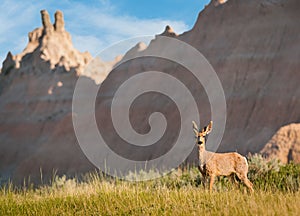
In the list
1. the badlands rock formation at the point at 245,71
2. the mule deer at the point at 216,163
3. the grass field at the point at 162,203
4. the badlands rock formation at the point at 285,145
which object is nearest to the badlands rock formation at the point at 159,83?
the badlands rock formation at the point at 245,71

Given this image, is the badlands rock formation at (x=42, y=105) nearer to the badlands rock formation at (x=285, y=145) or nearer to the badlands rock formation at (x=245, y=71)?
the badlands rock formation at (x=245, y=71)

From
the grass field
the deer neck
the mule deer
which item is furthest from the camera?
the deer neck

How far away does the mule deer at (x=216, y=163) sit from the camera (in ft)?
27.7

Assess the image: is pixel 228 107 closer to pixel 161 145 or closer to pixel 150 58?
pixel 161 145

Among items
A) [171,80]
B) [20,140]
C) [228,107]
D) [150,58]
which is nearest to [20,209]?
[228,107]

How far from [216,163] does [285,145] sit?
17.6 m

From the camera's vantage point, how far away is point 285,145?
2484cm

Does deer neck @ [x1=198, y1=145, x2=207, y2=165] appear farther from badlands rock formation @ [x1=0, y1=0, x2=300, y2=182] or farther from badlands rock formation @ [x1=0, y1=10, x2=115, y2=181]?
badlands rock formation @ [x1=0, y1=10, x2=115, y2=181]

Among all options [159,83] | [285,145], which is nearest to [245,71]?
[285,145]

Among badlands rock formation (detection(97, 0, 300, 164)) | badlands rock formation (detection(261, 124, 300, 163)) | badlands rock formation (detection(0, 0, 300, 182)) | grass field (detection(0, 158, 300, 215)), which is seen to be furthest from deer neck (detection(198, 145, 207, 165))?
badlands rock formation (detection(0, 0, 300, 182))

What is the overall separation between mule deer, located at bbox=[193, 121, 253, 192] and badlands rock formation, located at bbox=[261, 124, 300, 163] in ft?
51.7

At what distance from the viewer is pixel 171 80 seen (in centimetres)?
3953

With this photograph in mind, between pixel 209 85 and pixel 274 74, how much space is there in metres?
5.90

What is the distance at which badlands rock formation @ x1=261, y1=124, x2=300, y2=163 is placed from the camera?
24.2 metres
